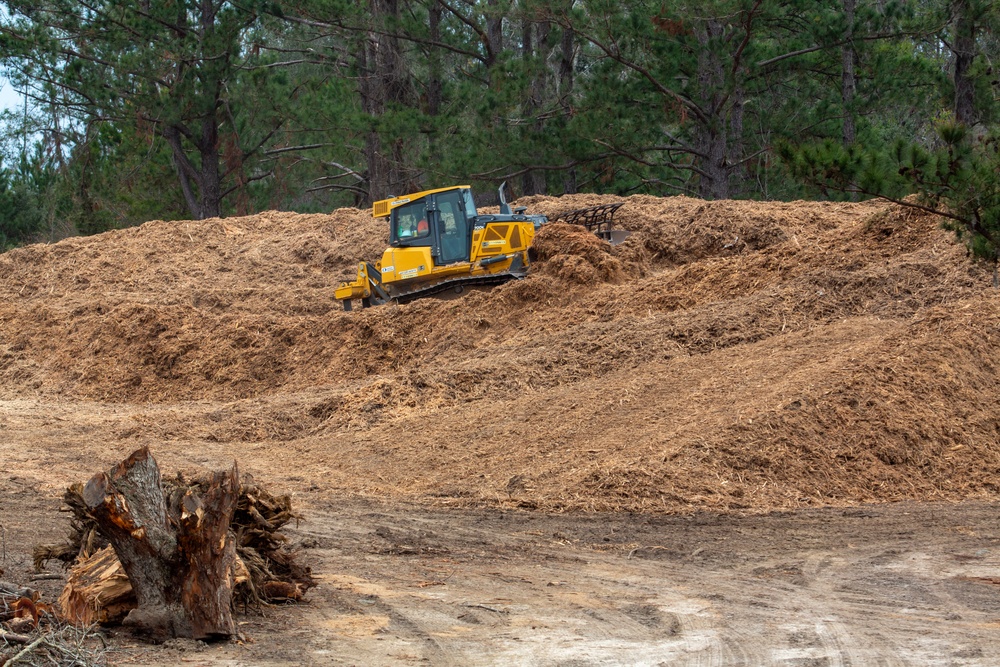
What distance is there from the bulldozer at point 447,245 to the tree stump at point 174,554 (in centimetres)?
1321

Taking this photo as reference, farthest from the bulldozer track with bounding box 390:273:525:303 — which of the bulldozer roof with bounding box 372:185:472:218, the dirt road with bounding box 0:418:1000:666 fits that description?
the dirt road with bounding box 0:418:1000:666

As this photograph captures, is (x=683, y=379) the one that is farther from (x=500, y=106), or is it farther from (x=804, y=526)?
(x=500, y=106)

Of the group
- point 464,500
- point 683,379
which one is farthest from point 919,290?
point 464,500

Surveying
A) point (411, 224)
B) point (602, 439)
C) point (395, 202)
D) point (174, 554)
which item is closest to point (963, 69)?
point (411, 224)

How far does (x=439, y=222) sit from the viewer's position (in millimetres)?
19359

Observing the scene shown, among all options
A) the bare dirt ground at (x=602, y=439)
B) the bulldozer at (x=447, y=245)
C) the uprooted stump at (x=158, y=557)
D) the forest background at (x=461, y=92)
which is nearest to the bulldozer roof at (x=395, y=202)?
the bulldozer at (x=447, y=245)

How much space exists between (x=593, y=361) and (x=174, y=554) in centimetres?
885

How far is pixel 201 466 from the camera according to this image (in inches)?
465

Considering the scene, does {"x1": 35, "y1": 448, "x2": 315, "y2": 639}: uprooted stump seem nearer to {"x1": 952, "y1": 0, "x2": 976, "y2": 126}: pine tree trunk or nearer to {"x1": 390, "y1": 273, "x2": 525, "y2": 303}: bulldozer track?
{"x1": 390, "y1": 273, "x2": 525, "y2": 303}: bulldozer track

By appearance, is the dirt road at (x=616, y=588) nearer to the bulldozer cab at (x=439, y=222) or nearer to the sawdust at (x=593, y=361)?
the sawdust at (x=593, y=361)

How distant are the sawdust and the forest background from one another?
2616 mm

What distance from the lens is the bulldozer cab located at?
19.2 m

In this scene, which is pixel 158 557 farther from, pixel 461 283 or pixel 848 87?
pixel 848 87

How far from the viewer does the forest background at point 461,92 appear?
74.9 feet
